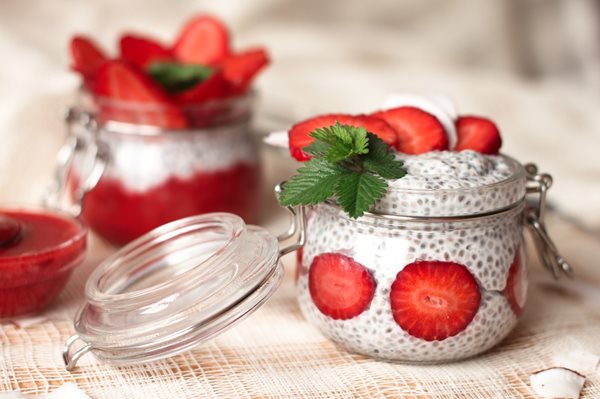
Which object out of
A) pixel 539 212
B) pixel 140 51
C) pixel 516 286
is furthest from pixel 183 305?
pixel 140 51

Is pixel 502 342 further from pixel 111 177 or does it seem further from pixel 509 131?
pixel 509 131

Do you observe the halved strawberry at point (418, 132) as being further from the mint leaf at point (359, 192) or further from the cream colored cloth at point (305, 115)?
the cream colored cloth at point (305, 115)

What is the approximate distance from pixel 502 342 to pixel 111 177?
29.8 inches

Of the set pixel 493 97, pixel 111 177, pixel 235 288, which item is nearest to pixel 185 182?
pixel 111 177

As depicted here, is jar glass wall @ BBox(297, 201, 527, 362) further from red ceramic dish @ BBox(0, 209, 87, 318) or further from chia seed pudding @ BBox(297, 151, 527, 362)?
red ceramic dish @ BBox(0, 209, 87, 318)

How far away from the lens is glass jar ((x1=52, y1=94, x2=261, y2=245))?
1.50 m

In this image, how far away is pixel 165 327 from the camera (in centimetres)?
104

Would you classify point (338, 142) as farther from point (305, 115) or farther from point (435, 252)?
point (305, 115)

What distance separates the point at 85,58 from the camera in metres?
1.53

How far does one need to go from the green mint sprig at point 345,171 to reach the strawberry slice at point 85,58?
606 millimetres

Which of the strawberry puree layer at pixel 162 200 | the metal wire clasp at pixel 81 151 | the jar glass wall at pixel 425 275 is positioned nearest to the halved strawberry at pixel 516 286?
the jar glass wall at pixel 425 275

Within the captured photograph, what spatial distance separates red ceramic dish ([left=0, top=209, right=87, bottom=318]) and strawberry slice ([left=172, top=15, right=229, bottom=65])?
20.0 inches

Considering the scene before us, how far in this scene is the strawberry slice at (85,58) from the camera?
152 centimetres

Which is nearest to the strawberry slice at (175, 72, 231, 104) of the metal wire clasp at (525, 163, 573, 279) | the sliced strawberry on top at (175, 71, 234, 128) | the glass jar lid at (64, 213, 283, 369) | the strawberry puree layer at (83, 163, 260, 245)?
the sliced strawberry on top at (175, 71, 234, 128)
